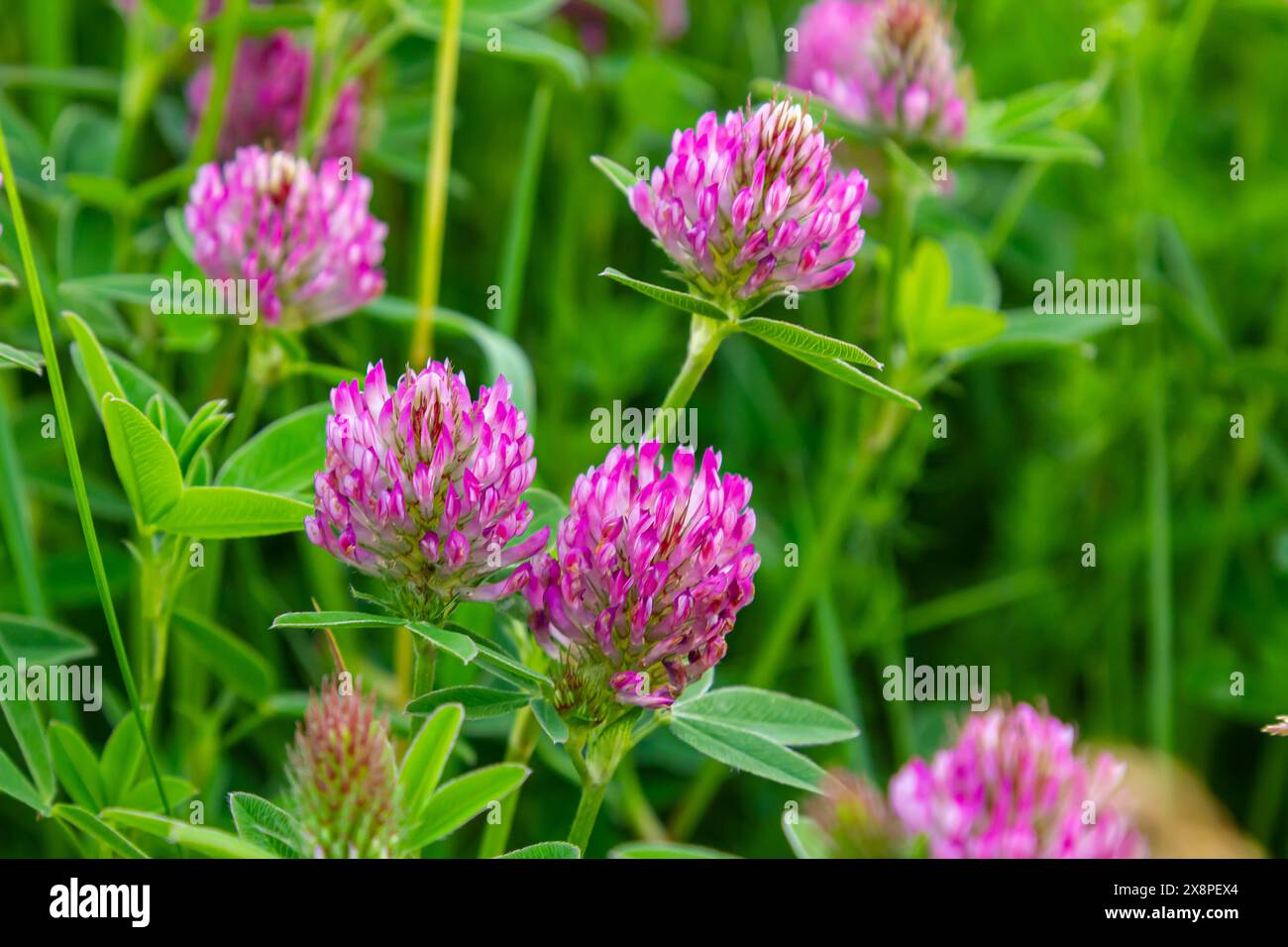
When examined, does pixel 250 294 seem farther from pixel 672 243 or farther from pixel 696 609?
pixel 696 609

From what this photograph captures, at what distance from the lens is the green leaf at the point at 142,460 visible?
38.1 inches

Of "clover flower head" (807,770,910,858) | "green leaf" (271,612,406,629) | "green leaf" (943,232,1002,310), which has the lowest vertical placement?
"clover flower head" (807,770,910,858)

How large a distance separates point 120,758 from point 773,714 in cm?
53

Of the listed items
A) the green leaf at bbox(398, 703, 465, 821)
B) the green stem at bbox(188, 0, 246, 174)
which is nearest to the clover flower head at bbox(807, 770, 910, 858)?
the green leaf at bbox(398, 703, 465, 821)

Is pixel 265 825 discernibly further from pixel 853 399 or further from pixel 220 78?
pixel 853 399

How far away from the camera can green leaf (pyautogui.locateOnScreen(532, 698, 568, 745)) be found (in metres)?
0.89

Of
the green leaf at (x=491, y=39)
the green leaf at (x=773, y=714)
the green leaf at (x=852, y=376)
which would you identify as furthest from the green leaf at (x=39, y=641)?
the green leaf at (x=491, y=39)

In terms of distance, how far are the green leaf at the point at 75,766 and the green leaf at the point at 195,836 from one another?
0.49 feet

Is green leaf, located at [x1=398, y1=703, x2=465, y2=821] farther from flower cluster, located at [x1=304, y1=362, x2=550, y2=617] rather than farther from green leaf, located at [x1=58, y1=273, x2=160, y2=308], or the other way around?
green leaf, located at [x1=58, y1=273, x2=160, y2=308]

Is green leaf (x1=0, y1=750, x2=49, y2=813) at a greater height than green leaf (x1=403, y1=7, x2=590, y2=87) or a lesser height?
lesser

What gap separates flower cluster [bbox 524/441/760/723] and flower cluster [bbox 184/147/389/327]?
486 millimetres

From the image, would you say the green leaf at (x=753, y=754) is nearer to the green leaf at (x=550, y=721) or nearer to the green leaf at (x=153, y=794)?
the green leaf at (x=550, y=721)

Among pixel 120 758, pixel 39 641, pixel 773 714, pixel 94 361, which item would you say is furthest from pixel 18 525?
pixel 773 714

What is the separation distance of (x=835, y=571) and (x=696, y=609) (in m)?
1.12
